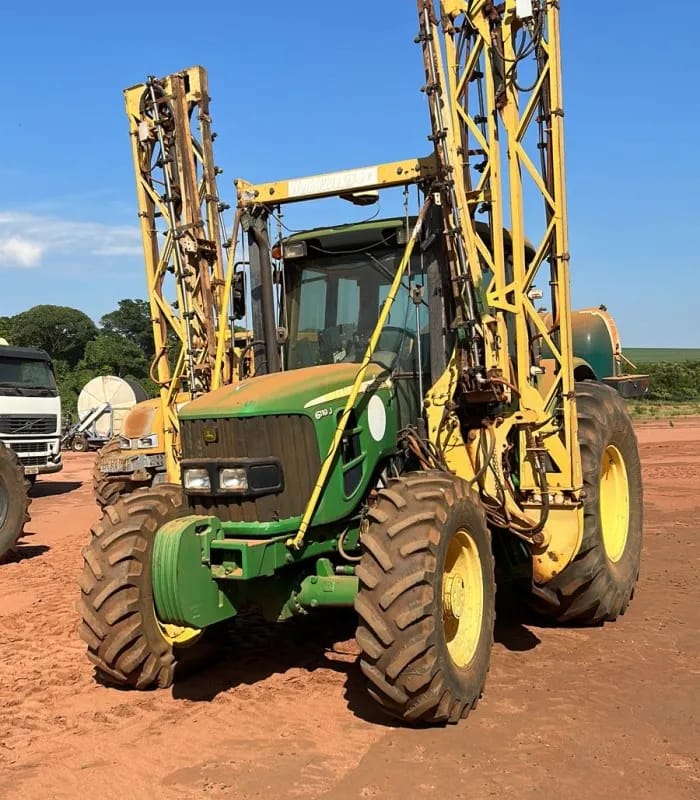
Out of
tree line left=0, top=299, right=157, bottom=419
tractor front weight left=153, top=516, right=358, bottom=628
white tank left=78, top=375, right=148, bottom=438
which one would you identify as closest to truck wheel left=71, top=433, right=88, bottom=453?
white tank left=78, top=375, right=148, bottom=438

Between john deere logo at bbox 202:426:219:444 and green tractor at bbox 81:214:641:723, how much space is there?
3 cm

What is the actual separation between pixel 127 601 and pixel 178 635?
0.55 meters

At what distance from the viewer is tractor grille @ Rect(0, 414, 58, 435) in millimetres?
15195

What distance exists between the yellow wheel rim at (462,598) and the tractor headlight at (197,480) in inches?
55.0

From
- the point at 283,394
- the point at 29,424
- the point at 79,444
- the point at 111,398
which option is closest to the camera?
the point at 283,394

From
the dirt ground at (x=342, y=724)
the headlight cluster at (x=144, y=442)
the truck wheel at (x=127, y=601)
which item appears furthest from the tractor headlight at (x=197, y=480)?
the headlight cluster at (x=144, y=442)

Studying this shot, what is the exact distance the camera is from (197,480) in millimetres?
4945

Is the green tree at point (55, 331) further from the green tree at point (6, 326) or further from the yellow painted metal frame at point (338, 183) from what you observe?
the yellow painted metal frame at point (338, 183)

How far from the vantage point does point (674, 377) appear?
39.8 metres

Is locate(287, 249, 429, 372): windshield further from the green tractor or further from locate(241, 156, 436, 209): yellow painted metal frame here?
locate(241, 156, 436, 209): yellow painted metal frame

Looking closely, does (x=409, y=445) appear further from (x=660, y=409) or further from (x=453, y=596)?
(x=660, y=409)

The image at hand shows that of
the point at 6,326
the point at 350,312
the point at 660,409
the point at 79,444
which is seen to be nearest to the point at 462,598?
the point at 350,312

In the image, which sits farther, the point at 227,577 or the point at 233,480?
the point at 233,480

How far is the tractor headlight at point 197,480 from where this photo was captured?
4903 millimetres
